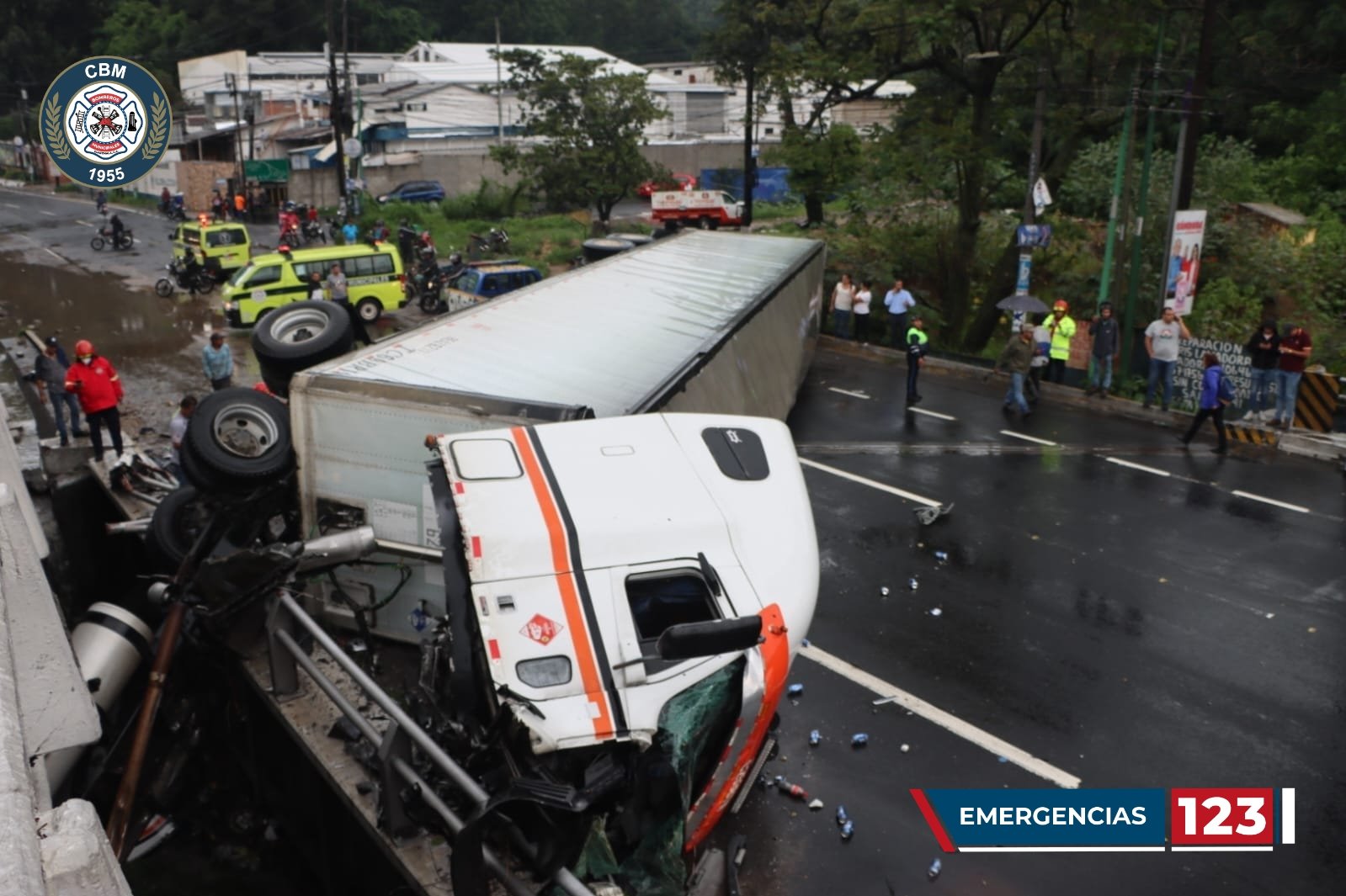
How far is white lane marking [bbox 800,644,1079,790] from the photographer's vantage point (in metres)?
7.72

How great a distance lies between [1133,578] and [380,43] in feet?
271

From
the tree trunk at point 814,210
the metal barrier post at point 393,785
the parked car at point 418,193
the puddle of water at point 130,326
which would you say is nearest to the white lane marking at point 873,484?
the metal barrier post at point 393,785

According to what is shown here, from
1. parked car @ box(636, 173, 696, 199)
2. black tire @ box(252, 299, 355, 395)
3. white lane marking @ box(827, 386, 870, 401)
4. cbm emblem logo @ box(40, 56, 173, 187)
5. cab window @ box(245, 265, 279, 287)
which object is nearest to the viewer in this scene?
cbm emblem logo @ box(40, 56, 173, 187)

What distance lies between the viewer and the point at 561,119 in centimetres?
3684

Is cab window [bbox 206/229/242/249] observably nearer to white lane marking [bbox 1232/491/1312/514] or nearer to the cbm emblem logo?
the cbm emblem logo

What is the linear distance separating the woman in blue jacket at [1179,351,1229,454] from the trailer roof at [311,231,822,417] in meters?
6.12

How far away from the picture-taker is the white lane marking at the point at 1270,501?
12930mm

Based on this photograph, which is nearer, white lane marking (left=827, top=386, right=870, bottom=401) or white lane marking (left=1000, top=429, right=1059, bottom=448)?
white lane marking (left=1000, top=429, right=1059, bottom=448)

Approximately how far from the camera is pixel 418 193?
49.8m

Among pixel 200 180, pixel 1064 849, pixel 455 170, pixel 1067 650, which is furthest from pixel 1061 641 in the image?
pixel 200 180

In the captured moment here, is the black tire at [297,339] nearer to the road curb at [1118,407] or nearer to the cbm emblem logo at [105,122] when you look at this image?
the cbm emblem logo at [105,122]

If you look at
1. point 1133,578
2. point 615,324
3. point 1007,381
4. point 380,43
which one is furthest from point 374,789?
point 380,43

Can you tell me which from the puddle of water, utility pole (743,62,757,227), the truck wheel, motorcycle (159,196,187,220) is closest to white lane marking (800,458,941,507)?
the puddle of water

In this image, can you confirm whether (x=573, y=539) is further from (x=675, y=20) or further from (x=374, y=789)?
(x=675, y=20)
